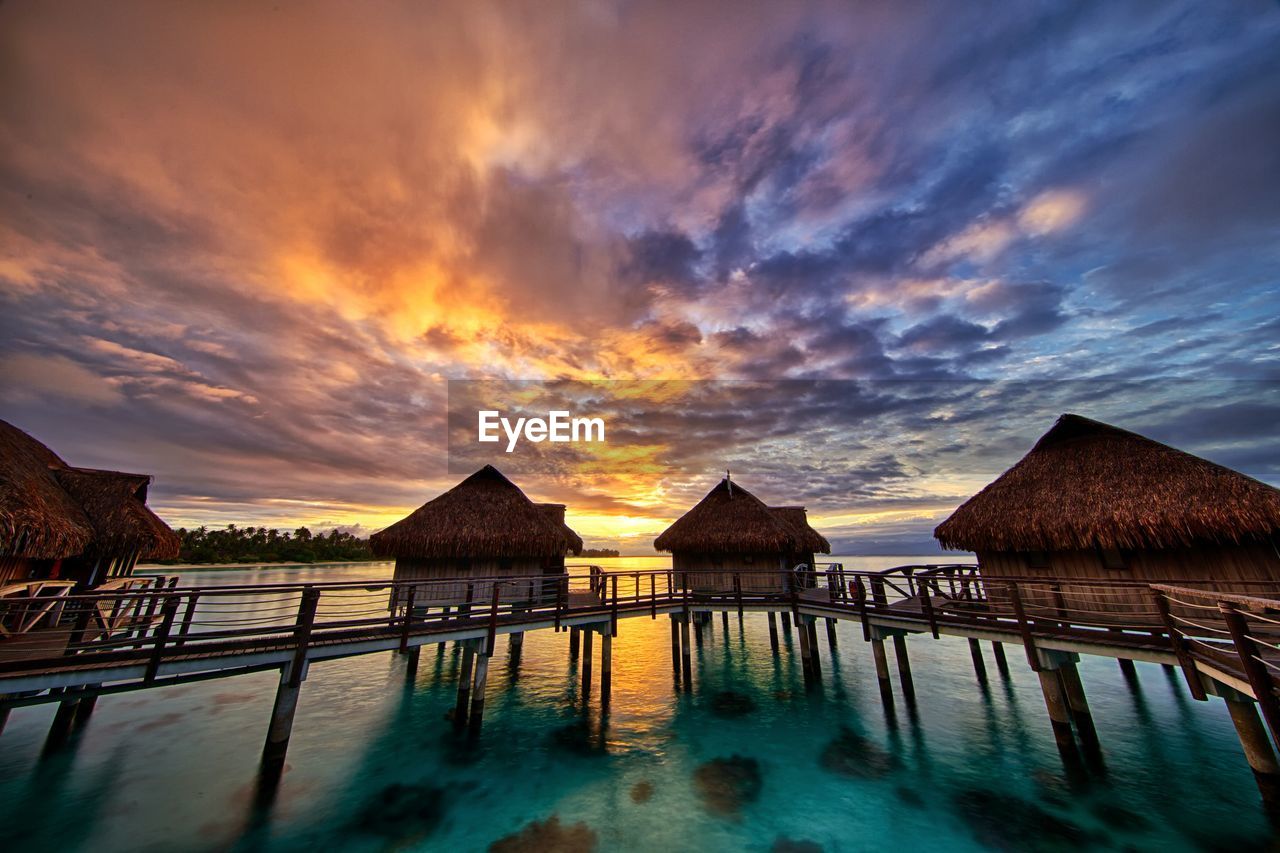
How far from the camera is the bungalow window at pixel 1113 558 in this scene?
11719 millimetres

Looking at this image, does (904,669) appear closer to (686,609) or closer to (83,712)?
(686,609)

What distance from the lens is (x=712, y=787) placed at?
10438 millimetres

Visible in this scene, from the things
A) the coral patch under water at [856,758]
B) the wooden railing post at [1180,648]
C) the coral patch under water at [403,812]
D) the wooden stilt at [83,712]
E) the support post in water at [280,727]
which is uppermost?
A: the wooden railing post at [1180,648]

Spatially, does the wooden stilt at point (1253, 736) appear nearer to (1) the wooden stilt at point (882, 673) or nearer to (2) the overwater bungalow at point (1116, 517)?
(2) the overwater bungalow at point (1116, 517)

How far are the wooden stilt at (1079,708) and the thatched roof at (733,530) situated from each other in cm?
959

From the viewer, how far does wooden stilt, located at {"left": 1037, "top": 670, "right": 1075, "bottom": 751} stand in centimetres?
1138

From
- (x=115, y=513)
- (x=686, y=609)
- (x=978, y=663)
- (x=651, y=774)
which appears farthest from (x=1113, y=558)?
(x=115, y=513)

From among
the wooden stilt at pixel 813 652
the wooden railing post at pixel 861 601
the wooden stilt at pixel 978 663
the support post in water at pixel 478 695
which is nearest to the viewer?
the support post in water at pixel 478 695

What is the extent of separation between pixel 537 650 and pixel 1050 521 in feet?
81.0

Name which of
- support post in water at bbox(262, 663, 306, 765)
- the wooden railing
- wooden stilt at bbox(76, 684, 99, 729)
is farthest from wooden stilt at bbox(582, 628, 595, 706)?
wooden stilt at bbox(76, 684, 99, 729)

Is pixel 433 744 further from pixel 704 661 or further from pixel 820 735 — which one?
pixel 704 661

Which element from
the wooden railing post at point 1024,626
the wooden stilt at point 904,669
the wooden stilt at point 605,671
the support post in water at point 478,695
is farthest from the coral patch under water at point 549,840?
the wooden stilt at point 904,669

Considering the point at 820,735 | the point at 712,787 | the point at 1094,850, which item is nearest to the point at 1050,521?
the point at 1094,850

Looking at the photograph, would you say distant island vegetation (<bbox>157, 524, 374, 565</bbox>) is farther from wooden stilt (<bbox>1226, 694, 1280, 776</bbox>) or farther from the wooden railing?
wooden stilt (<bbox>1226, 694, 1280, 776</bbox>)
